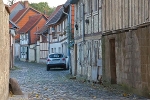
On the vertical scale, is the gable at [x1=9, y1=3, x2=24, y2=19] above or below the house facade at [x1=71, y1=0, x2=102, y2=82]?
above

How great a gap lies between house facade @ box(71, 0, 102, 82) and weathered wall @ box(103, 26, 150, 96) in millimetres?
2745

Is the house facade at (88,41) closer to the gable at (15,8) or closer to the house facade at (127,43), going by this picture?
the house facade at (127,43)

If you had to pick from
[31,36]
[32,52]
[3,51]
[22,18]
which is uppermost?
[22,18]

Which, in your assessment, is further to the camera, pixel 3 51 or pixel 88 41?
pixel 88 41

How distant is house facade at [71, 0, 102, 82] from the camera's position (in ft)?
67.9

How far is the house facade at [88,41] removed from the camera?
67.9 ft

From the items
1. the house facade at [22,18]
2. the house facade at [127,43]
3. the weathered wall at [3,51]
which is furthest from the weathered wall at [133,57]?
the house facade at [22,18]

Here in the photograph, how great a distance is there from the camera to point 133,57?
14.6 meters

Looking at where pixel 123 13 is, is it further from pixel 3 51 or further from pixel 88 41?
pixel 3 51

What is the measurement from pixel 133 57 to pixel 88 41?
878 centimetres

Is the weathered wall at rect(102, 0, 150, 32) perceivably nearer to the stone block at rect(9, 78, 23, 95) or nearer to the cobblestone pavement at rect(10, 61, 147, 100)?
the cobblestone pavement at rect(10, 61, 147, 100)

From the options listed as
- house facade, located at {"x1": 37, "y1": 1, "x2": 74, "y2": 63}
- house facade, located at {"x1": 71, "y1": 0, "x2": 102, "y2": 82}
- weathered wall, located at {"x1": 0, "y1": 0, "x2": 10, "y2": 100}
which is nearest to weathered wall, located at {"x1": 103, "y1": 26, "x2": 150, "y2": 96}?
house facade, located at {"x1": 71, "y1": 0, "x2": 102, "y2": 82}

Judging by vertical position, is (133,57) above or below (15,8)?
below

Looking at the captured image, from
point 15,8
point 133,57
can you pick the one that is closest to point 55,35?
point 133,57
